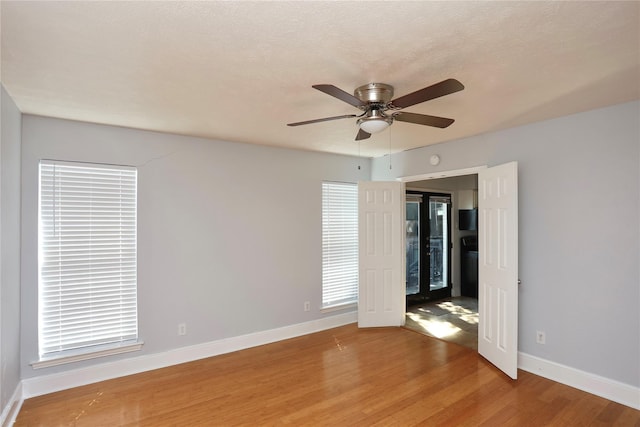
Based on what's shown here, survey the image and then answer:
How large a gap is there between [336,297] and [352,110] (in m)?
2.96

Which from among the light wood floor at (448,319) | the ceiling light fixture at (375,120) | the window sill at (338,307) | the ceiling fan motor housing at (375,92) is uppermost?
the ceiling fan motor housing at (375,92)

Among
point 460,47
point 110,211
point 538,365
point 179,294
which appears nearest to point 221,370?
point 179,294

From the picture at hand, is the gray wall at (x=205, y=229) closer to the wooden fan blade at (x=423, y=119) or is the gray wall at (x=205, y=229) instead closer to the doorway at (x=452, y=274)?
the doorway at (x=452, y=274)

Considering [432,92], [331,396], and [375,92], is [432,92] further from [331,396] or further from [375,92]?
[331,396]

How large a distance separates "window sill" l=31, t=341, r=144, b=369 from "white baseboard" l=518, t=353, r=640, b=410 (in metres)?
3.97

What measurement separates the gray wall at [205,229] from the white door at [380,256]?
2.07 feet

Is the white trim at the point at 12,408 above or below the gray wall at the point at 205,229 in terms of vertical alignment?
below

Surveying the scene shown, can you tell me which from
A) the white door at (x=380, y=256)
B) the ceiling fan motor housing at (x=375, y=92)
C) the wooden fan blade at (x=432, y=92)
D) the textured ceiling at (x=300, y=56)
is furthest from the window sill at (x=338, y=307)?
the wooden fan blade at (x=432, y=92)

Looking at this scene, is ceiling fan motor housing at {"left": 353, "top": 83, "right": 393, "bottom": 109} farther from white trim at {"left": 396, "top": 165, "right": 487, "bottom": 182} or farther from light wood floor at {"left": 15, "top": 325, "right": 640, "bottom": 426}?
light wood floor at {"left": 15, "top": 325, "right": 640, "bottom": 426}

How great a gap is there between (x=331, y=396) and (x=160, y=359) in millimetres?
1897

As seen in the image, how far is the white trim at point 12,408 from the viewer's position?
2.37 metres

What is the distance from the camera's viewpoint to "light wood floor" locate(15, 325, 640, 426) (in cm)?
251

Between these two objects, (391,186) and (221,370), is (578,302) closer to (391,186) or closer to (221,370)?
(391,186)

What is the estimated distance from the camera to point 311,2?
1415 millimetres
